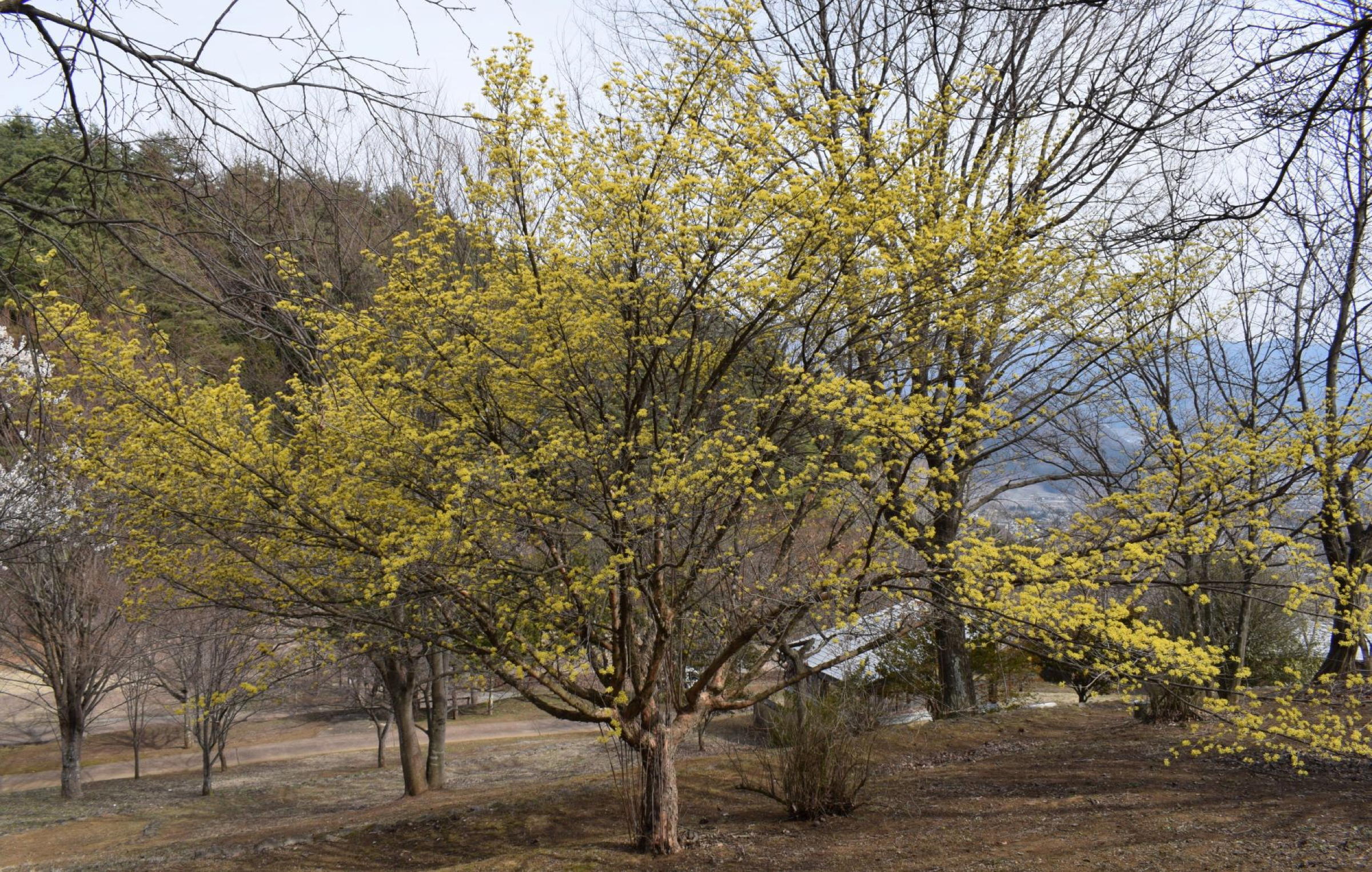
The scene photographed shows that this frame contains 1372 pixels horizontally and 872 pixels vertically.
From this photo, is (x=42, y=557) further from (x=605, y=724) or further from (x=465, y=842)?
(x=605, y=724)

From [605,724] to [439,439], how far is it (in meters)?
2.42

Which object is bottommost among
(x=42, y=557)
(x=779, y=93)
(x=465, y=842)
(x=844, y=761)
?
(x=465, y=842)

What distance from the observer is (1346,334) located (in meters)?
9.98

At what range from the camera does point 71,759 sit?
14.0 metres

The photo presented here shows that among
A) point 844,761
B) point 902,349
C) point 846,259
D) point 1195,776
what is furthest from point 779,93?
point 1195,776

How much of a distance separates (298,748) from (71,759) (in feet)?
19.4

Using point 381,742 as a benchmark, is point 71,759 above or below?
above

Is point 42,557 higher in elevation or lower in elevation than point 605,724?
higher

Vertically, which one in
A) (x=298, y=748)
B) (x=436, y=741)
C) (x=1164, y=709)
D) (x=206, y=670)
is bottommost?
(x=298, y=748)

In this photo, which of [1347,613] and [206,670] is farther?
[206,670]

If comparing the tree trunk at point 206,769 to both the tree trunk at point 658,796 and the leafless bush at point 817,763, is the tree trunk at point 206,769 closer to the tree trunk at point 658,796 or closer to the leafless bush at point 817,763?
the leafless bush at point 817,763

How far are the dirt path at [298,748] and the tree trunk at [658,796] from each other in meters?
12.2

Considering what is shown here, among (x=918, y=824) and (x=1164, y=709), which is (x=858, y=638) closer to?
(x=918, y=824)

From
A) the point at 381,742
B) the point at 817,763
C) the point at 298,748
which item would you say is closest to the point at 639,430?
the point at 817,763
